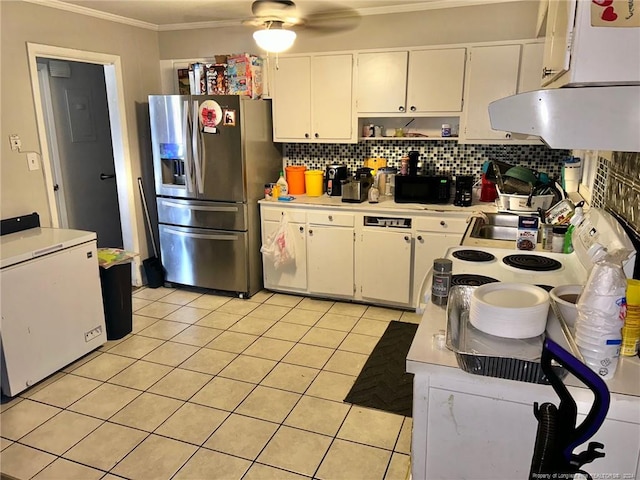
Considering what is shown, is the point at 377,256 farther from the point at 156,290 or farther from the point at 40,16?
the point at 40,16

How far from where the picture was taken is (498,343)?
128cm

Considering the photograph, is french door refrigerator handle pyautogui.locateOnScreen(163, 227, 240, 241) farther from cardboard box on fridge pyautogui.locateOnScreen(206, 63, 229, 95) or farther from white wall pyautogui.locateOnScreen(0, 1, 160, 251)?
cardboard box on fridge pyautogui.locateOnScreen(206, 63, 229, 95)

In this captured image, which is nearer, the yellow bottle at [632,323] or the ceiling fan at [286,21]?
the yellow bottle at [632,323]

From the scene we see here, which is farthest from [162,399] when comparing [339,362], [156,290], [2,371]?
[156,290]

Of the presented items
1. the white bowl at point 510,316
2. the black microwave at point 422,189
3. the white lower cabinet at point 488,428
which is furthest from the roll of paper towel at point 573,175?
the white lower cabinet at point 488,428

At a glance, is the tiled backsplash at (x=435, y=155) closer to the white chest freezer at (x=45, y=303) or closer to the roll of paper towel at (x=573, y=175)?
the roll of paper towel at (x=573, y=175)

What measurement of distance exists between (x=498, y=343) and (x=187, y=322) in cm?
285

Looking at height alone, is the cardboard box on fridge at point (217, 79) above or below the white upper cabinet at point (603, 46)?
above

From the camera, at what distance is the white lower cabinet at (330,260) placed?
3.82 metres

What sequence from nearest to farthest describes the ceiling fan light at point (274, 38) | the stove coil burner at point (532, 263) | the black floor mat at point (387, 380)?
the stove coil burner at point (532, 263) < the black floor mat at point (387, 380) < the ceiling fan light at point (274, 38)

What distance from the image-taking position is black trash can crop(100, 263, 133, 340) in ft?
10.8

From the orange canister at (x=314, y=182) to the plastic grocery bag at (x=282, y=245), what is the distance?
357 mm

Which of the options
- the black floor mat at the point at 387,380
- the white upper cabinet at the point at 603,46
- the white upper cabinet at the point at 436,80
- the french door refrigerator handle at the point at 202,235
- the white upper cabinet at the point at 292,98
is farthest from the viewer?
the french door refrigerator handle at the point at 202,235

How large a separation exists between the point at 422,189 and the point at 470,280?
1970mm
